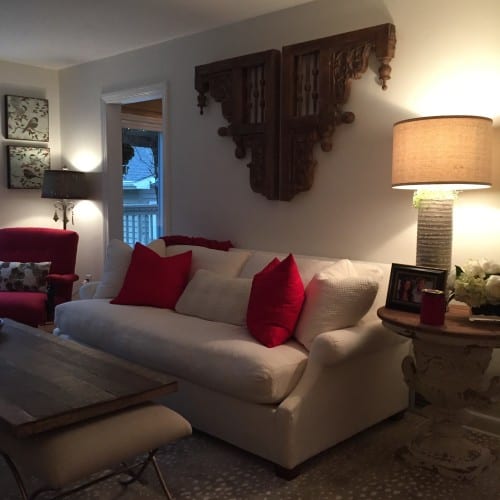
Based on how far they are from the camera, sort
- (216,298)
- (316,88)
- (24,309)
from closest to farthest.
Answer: (216,298) → (316,88) → (24,309)

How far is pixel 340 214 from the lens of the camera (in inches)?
130

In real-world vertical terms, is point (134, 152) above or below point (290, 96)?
below

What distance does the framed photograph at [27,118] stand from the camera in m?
4.89

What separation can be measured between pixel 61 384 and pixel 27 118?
3.69m

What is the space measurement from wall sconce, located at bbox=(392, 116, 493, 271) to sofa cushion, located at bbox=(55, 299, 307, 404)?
2.74 ft

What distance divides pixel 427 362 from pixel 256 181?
1716mm

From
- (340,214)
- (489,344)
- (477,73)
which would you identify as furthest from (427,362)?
(477,73)

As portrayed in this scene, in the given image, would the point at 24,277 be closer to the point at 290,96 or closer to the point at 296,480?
the point at 290,96

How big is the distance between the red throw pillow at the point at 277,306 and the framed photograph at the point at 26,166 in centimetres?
324

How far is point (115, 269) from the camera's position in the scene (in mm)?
3684

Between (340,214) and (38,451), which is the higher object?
(340,214)

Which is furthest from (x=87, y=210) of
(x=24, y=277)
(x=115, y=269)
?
(x=115, y=269)

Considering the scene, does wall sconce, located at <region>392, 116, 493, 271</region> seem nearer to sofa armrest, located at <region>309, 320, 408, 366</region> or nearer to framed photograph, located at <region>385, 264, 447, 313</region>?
framed photograph, located at <region>385, 264, 447, 313</region>

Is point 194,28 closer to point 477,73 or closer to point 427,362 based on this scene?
point 477,73
